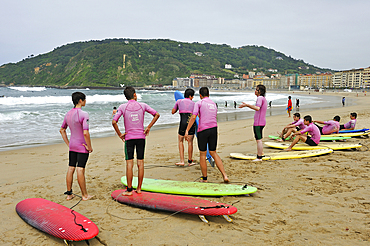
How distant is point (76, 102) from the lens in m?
3.88

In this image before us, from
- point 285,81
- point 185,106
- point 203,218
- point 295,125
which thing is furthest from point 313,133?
point 285,81

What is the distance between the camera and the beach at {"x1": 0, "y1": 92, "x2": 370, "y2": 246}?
112 inches

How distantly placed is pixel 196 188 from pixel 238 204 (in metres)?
0.75

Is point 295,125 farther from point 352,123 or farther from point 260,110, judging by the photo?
point 352,123

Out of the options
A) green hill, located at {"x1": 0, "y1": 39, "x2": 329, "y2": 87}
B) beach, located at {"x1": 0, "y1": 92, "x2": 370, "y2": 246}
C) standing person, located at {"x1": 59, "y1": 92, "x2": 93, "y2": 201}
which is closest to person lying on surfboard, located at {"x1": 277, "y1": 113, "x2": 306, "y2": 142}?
beach, located at {"x1": 0, "y1": 92, "x2": 370, "y2": 246}

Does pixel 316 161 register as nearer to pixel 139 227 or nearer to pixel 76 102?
pixel 139 227

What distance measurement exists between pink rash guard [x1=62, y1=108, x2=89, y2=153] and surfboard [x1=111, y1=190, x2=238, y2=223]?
958 millimetres

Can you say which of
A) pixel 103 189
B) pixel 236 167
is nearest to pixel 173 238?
pixel 103 189

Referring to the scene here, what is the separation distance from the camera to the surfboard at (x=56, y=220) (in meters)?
2.81

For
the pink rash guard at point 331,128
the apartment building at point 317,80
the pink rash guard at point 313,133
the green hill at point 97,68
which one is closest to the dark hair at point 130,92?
the pink rash guard at point 313,133

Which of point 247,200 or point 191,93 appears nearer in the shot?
point 247,200

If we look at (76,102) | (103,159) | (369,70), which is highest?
(369,70)

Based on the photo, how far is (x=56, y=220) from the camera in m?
3.09

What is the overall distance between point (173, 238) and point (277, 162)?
3.80m
